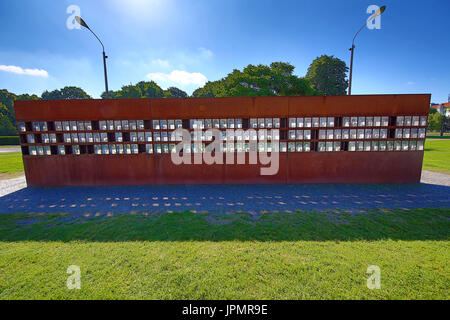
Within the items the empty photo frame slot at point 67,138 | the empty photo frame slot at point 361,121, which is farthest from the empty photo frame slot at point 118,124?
the empty photo frame slot at point 361,121

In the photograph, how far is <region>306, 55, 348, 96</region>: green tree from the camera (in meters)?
31.0

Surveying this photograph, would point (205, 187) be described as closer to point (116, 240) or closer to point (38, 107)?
point (116, 240)

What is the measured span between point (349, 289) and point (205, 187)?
19.8ft

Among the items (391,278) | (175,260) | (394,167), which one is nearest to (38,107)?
(175,260)

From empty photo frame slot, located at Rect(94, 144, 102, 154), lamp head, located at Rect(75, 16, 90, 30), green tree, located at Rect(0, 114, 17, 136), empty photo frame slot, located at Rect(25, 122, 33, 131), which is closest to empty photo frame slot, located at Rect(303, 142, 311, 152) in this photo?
empty photo frame slot, located at Rect(94, 144, 102, 154)

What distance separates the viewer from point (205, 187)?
8.01 meters

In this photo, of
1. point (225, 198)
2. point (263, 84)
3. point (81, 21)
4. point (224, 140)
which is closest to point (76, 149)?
point (81, 21)

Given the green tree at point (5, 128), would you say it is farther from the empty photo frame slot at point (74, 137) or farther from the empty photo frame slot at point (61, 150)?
the empty photo frame slot at point (74, 137)

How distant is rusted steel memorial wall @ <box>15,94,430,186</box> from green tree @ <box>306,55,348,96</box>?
88.0 ft

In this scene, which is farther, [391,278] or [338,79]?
[338,79]

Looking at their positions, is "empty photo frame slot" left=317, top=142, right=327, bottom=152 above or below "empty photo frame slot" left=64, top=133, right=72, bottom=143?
below

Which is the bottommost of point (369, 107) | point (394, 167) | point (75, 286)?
point (75, 286)

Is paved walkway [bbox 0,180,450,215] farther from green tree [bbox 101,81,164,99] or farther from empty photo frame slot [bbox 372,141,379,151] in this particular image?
green tree [bbox 101,81,164,99]

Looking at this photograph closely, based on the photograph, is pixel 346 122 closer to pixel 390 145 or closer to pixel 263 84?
pixel 390 145
